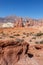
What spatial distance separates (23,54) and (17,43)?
966mm

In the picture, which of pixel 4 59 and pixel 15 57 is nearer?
pixel 4 59

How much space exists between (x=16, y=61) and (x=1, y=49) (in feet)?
4.68

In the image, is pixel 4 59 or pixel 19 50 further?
pixel 19 50

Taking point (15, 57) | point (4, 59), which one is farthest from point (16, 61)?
point (4, 59)

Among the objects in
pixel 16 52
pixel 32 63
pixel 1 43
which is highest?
pixel 1 43

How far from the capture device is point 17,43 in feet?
43.9

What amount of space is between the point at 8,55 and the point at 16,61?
2.71ft

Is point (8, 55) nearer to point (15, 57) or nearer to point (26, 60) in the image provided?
point (15, 57)

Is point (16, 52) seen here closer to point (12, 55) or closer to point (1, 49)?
point (12, 55)

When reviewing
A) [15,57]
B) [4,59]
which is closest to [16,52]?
[15,57]

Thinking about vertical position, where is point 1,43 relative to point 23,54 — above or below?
above

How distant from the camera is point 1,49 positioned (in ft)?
40.2

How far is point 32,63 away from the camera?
13.4m

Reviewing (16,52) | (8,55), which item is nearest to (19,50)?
(16,52)
